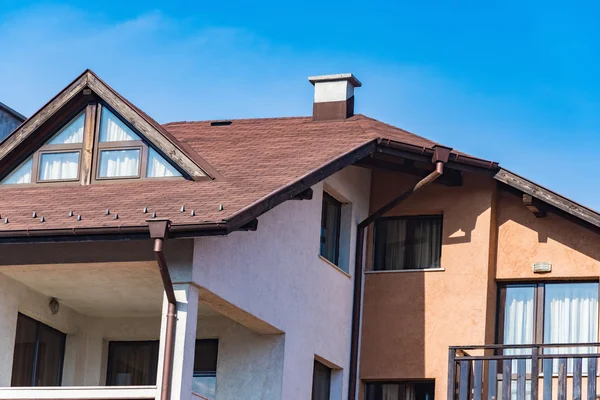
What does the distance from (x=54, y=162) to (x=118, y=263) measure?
308cm

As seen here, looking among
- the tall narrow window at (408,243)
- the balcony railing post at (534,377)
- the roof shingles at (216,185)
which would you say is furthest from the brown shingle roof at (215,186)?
the balcony railing post at (534,377)

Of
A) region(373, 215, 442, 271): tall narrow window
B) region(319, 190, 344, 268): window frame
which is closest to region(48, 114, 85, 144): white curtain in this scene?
region(319, 190, 344, 268): window frame

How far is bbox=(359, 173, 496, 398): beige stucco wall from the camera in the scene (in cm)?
2186

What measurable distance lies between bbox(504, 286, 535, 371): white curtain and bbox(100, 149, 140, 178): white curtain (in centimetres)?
692

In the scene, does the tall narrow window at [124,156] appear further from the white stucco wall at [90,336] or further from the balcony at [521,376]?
the balcony at [521,376]

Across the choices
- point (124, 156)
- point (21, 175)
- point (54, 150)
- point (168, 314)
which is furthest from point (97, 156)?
point (168, 314)

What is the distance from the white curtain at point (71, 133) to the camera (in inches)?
786

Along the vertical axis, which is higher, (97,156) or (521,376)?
(97,156)

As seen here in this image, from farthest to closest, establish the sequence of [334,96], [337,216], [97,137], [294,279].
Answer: [334,96], [337,216], [294,279], [97,137]

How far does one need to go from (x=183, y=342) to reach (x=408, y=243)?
6.98 m

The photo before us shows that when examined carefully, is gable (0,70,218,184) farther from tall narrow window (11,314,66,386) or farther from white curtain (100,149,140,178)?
tall narrow window (11,314,66,386)

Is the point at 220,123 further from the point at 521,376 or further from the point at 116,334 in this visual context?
the point at 521,376

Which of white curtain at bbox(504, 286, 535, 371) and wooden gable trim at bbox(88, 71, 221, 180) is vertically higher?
wooden gable trim at bbox(88, 71, 221, 180)

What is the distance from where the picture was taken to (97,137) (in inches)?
780
